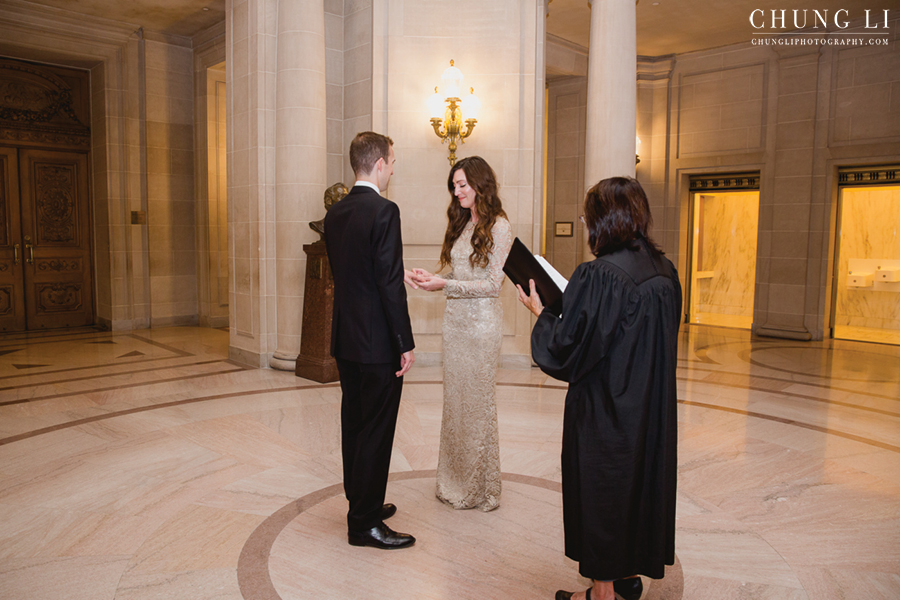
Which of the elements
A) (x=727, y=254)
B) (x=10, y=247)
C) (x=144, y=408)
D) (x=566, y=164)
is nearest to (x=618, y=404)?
(x=144, y=408)

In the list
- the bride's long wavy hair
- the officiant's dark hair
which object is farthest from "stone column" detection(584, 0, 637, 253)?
the officiant's dark hair

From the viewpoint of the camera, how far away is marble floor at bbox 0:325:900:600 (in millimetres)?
2740

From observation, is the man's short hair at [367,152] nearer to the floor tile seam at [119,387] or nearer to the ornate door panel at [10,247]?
the floor tile seam at [119,387]

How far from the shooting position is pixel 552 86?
1157cm

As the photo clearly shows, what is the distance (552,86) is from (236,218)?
22.1 ft

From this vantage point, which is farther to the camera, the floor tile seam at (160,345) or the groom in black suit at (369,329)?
the floor tile seam at (160,345)

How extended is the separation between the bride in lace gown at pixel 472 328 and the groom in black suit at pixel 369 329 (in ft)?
1.37

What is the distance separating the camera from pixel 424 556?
2938mm

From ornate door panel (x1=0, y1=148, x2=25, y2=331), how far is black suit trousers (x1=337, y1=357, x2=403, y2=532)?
30.3 feet

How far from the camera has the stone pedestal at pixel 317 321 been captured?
6.51 meters

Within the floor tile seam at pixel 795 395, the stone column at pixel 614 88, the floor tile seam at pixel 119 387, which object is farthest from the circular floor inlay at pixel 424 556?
the stone column at pixel 614 88

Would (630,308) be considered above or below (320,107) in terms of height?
below

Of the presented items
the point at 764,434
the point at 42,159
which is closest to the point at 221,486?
the point at 764,434

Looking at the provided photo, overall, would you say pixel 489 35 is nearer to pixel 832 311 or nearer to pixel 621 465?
pixel 621 465
